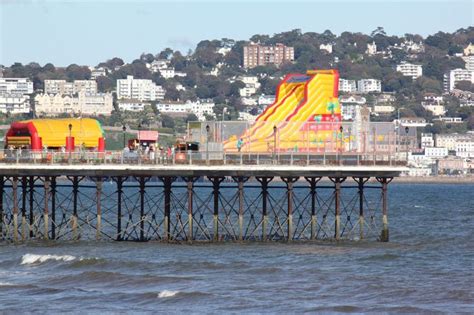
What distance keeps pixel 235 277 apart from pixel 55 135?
63.9 feet

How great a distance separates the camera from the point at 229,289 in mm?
56250

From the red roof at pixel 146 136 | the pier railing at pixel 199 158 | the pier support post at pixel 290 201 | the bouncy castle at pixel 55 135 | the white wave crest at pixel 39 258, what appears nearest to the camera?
the white wave crest at pixel 39 258

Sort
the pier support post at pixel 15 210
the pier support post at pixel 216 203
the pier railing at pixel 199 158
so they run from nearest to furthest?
the pier support post at pixel 216 203
the pier railing at pixel 199 158
the pier support post at pixel 15 210

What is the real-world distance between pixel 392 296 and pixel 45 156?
22.2m

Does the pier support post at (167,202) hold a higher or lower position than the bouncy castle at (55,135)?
lower

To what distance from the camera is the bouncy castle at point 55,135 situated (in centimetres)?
7581

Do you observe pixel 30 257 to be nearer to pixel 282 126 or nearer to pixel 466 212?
pixel 282 126

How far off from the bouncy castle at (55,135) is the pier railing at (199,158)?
4.18 meters

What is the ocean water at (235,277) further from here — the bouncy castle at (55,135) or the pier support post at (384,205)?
the bouncy castle at (55,135)

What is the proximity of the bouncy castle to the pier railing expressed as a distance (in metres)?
4.18

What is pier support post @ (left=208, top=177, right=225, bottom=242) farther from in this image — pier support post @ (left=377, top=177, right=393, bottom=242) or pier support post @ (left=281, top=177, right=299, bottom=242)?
pier support post @ (left=377, top=177, right=393, bottom=242)

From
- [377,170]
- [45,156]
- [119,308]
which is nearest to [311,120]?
[377,170]

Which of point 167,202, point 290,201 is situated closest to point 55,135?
point 167,202

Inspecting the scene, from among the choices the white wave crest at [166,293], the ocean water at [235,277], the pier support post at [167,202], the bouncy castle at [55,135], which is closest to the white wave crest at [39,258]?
the ocean water at [235,277]
